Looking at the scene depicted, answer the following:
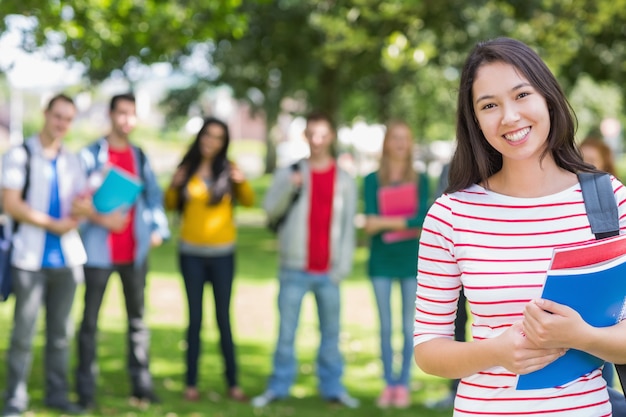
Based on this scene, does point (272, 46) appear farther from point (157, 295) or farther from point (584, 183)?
point (584, 183)

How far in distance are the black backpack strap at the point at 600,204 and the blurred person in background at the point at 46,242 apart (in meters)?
4.80

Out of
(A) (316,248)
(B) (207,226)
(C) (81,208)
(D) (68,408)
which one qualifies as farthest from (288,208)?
(D) (68,408)

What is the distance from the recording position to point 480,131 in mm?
2645

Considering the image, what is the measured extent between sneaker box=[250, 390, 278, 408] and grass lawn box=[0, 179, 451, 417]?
0.08m

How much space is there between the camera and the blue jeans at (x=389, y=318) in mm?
7266

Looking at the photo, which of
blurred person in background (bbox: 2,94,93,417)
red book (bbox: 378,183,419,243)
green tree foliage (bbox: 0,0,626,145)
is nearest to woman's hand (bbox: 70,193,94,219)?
blurred person in background (bbox: 2,94,93,417)

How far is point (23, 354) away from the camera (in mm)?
6609

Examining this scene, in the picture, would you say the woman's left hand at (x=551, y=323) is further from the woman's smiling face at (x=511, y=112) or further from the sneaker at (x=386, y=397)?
the sneaker at (x=386, y=397)

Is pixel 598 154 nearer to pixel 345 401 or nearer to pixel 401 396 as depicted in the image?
pixel 401 396

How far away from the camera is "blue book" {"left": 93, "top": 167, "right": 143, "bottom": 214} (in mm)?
6812

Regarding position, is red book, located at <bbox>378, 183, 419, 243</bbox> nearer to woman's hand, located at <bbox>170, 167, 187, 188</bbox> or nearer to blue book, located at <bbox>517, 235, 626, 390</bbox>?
woman's hand, located at <bbox>170, 167, 187, 188</bbox>

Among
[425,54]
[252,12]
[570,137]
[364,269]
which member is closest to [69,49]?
[425,54]

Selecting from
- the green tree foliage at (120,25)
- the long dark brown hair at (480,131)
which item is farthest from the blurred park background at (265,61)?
the long dark brown hair at (480,131)

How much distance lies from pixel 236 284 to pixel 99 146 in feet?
26.6
